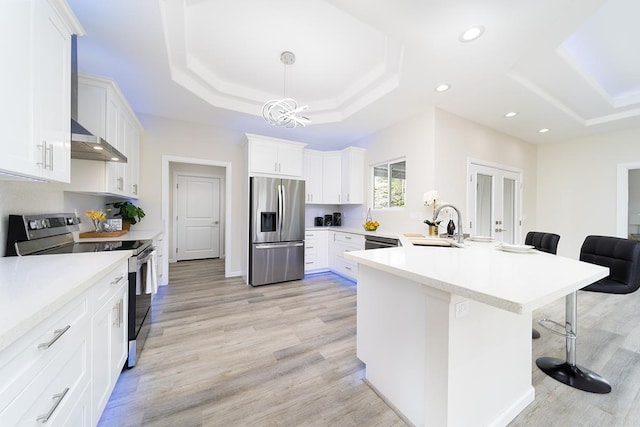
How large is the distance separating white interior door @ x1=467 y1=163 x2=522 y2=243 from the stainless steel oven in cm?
436

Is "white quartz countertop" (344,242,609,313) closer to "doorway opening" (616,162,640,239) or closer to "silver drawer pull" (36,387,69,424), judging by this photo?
"silver drawer pull" (36,387,69,424)

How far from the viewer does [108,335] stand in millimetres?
1369

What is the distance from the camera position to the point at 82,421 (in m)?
1.06

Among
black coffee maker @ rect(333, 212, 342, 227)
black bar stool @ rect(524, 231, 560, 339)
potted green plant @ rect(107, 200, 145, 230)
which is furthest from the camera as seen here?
black coffee maker @ rect(333, 212, 342, 227)

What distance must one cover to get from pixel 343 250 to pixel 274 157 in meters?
2.05

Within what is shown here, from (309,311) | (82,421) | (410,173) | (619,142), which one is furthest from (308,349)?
(619,142)

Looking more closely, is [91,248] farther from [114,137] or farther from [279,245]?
[279,245]

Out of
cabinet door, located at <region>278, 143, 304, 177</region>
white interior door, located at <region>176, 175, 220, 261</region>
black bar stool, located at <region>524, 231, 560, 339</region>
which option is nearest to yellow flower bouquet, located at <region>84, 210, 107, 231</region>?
cabinet door, located at <region>278, 143, 304, 177</region>

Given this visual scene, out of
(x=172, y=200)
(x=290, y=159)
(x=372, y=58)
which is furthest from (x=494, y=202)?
A: (x=172, y=200)

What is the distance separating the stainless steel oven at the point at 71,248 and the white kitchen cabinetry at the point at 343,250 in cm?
260

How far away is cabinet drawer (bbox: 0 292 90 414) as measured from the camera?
0.63 metres

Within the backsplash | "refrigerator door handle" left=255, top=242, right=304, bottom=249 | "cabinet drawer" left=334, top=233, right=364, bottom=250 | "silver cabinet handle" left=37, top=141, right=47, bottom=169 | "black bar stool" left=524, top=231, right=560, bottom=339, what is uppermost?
"silver cabinet handle" left=37, top=141, right=47, bottom=169

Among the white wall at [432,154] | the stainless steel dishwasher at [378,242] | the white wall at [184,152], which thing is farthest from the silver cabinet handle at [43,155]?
the white wall at [432,154]

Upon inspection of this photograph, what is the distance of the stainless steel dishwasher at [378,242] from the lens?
3196 mm
